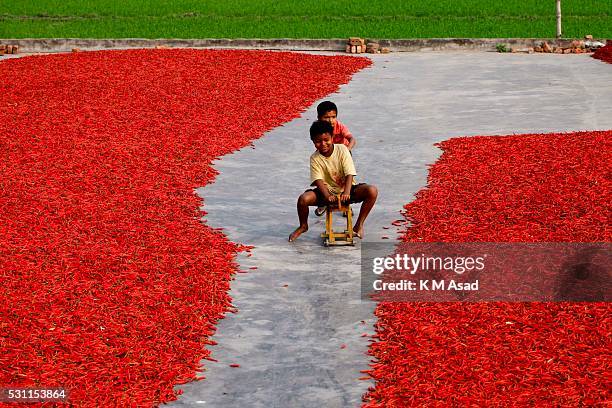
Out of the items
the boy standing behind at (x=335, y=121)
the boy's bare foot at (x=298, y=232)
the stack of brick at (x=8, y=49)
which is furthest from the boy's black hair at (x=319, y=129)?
the stack of brick at (x=8, y=49)

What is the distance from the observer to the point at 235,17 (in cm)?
3553

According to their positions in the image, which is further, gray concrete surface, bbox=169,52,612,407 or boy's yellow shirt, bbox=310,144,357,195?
boy's yellow shirt, bbox=310,144,357,195

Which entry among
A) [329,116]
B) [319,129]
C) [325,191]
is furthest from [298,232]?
[329,116]

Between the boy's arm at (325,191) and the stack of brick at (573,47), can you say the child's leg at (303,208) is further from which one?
the stack of brick at (573,47)

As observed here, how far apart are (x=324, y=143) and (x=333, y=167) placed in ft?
0.85

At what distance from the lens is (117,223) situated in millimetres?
10180

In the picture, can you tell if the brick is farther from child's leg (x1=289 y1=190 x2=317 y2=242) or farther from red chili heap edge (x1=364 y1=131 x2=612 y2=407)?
child's leg (x1=289 y1=190 x2=317 y2=242)

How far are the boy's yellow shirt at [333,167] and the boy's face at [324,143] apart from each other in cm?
6

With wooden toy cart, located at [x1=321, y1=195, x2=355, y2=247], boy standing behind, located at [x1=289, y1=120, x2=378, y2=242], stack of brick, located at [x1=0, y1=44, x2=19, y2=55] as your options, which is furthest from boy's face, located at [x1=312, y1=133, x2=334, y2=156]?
stack of brick, located at [x1=0, y1=44, x2=19, y2=55]

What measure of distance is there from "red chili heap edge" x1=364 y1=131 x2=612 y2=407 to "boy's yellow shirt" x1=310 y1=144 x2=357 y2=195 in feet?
2.71

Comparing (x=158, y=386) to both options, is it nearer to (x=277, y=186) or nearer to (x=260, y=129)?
(x=277, y=186)

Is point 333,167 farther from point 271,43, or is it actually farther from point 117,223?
point 271,43

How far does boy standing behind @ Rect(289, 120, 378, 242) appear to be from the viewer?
9547 millimetres

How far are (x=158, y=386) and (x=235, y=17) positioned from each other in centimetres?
3007
